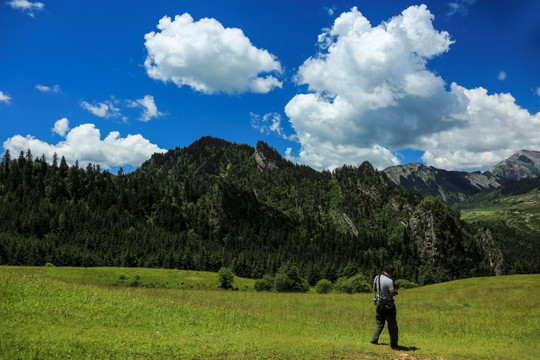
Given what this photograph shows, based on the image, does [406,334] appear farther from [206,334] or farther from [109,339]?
[109,339]

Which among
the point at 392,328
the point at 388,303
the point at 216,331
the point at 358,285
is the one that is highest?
the point at 388,303

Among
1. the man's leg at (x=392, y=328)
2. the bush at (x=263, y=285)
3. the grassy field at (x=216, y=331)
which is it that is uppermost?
the man's leg at (x=392, y=328)

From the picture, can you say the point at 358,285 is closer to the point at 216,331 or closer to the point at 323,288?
the point at 323,288

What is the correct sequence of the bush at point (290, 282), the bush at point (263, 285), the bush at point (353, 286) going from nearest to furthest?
the bush at point (263, 285)
the bush at point (290, 282)
the bush at point (353, 286)

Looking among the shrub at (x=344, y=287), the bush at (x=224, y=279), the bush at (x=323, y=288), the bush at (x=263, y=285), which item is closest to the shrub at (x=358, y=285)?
the shrub at (x=344, y=287)

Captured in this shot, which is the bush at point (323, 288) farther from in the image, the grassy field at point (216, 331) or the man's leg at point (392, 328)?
the man's leg at point (392, 328)

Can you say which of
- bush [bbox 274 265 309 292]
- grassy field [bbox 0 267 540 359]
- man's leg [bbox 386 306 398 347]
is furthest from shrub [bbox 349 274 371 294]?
man's leg [bbox 386 306 398 347]

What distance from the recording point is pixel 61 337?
14.6 m

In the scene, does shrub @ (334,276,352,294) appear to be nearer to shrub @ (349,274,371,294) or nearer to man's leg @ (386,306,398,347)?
shrub @ (349,274,371,294)

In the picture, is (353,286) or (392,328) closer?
(392,328)

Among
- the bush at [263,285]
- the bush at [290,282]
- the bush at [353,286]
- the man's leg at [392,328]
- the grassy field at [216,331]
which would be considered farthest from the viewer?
the bush at [353,286]

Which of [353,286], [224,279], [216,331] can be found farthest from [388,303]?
[353,286]

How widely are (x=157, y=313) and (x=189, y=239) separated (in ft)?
549

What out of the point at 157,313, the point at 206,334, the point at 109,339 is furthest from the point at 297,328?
the point at 109,339
